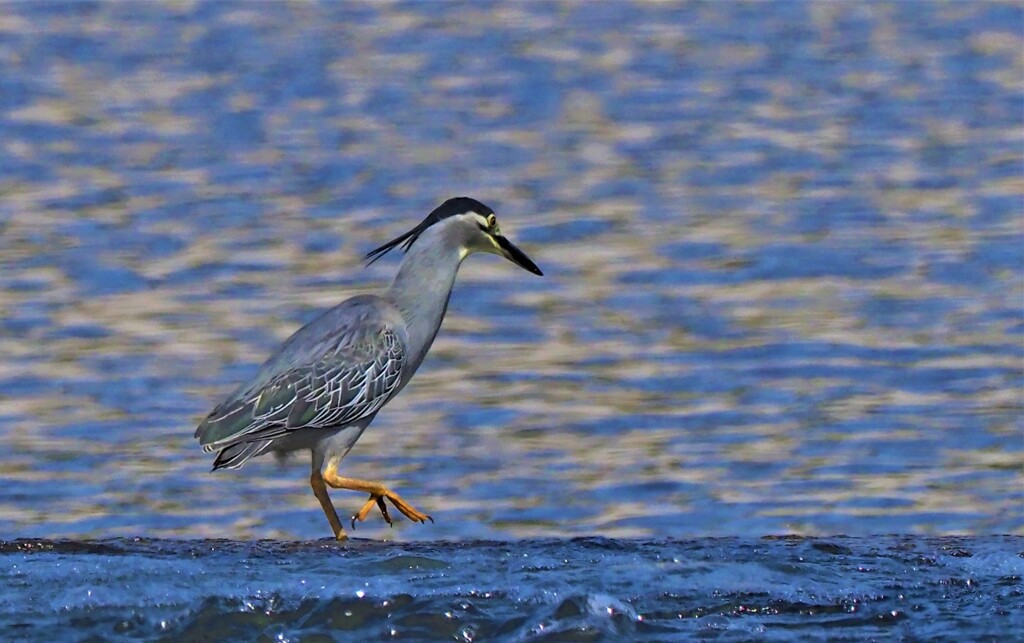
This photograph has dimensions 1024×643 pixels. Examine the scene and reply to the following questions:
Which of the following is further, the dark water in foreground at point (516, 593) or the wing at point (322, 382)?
the wing at point (322, 382)

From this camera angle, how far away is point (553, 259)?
12.5 m

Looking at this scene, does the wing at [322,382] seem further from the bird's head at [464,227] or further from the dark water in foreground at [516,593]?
the dark water in foreground at [516,593]

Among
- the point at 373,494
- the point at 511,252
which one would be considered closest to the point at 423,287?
the point at 511,252

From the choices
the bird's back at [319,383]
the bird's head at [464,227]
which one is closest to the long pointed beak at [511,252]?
the bird's head at [464,227]

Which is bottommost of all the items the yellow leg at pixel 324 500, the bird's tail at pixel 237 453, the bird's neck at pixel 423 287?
the yellow leg at pixel 324 500

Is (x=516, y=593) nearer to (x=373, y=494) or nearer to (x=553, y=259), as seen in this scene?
(x=373, y=494)

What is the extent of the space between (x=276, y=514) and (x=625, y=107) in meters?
8.78

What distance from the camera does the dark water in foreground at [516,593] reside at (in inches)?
236

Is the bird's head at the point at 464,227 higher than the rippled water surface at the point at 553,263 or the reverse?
higher

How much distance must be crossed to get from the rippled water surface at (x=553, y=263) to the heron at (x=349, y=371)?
83 cm

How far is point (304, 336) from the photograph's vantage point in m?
7.63

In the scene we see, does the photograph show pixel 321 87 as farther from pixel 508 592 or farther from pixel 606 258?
pixel 508 592

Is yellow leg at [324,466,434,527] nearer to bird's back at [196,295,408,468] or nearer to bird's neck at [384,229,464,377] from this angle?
bird's back at [196,295,408,468]

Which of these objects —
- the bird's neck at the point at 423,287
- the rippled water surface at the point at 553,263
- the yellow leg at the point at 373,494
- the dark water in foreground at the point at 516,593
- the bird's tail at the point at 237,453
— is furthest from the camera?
the rippled water surface at the point at 553,263
